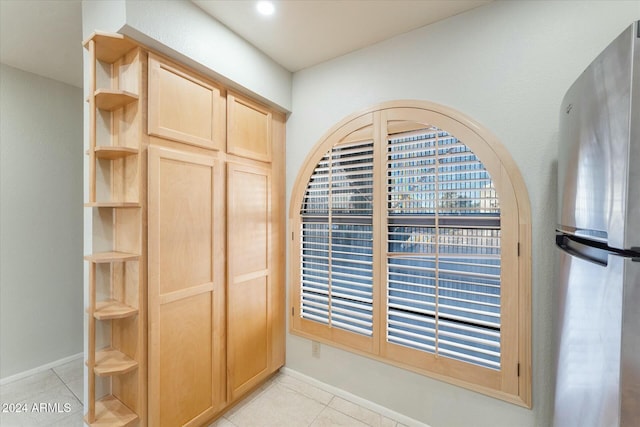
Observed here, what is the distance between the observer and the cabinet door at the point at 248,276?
1922 millimetres

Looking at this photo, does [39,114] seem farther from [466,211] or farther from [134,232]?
[466,211]

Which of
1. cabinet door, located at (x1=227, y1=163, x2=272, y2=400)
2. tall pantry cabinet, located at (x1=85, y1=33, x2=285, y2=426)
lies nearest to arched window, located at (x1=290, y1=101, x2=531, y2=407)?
cabinet door, located at (x1=227, y1=163, x2=272, y2=400)

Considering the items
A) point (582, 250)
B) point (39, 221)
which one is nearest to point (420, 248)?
point (582, 250)

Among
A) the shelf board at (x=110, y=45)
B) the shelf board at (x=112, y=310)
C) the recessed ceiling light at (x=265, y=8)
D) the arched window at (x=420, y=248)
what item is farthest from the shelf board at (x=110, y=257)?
the recessed ceiling light at (x=265, y=8)

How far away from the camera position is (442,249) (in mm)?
1659

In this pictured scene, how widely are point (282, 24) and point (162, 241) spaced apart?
1.53 meters

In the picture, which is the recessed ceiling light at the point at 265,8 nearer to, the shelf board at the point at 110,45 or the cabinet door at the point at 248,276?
the shelf board at the point at 110,45

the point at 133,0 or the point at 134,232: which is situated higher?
the point at 133,0

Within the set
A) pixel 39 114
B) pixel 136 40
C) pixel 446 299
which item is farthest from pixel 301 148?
pixel 39 114

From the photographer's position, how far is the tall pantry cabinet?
1.44m

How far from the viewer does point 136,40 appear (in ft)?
4.65

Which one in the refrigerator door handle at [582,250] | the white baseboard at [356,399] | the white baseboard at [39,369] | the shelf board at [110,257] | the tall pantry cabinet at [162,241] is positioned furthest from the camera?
the white baseboard at [39,369]

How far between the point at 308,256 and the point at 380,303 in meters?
0.68

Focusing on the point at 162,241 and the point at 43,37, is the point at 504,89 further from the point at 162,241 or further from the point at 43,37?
the point at 43,37
